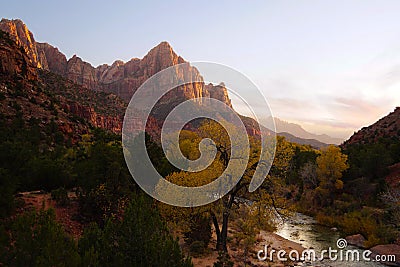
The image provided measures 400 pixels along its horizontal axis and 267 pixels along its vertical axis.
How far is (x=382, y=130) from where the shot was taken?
195ft

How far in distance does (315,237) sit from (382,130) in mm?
45214

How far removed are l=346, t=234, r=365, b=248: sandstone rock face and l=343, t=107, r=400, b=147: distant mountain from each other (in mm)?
36145

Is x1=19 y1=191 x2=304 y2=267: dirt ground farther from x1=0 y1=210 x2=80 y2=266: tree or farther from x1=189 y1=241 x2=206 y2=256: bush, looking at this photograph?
x1=0 y1=210 x2=80 y2=266: tree

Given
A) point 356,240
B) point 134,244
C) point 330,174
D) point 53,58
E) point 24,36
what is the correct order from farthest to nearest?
1. point 53,58
2. point 24,36
3. point 330,174
4. point 356,240
5. point 134,244

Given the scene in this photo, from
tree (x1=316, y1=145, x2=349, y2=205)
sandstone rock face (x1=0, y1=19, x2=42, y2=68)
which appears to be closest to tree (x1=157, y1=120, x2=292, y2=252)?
tree (x1=316, y1=145, x2=349, y2=205)

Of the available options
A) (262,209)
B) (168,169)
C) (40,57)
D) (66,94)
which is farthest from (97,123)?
(40,57)

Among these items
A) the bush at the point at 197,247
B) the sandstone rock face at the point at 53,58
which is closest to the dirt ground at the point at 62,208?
the bush at the point at 197,247

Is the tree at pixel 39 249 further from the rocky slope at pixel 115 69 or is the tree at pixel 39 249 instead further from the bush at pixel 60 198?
the rocky slope at pixel 115 69

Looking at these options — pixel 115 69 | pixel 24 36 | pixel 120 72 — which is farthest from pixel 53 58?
pixel 120 72

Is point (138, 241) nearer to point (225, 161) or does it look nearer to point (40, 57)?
point (225, 161)

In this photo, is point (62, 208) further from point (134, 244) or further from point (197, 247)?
point (134, 244)

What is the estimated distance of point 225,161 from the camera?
1602 cm

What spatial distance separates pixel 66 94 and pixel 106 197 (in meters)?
55.5

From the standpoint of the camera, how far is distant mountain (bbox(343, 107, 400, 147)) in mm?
56031
